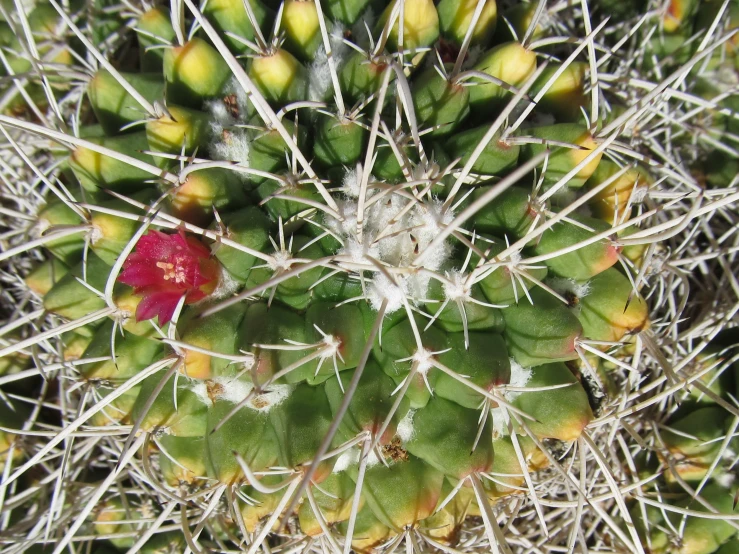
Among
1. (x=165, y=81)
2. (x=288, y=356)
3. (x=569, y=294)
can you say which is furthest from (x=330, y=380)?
(x=165, y=81)

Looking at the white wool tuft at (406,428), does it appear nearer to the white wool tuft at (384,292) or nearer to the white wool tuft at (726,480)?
the white wool tuft at (384,292)

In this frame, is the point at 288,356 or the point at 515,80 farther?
the point at 515,80

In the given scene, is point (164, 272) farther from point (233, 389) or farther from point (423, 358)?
point (423, 358)

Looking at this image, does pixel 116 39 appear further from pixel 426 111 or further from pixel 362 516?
pixel 362 516

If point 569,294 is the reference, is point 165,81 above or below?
above

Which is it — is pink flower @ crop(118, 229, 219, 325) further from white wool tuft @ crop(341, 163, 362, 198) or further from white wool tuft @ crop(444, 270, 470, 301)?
white wool tuft @ crop(444, 270, 470, 301)

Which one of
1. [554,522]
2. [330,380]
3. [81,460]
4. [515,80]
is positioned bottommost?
[554,522]
